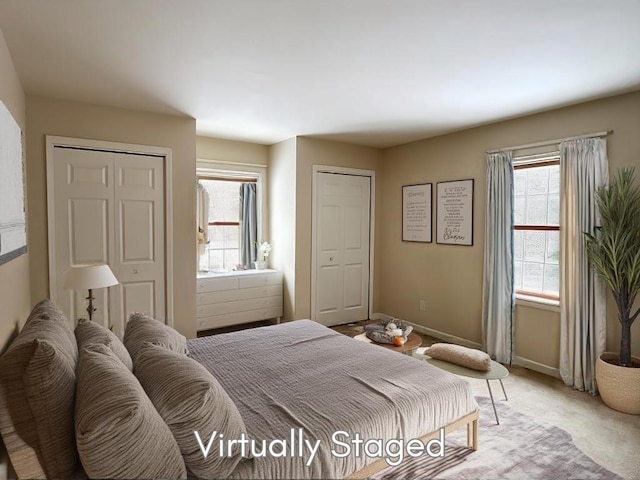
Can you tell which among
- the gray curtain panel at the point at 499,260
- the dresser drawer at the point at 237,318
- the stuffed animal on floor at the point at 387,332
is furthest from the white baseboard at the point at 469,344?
the dresser drawer at the point at 237,318

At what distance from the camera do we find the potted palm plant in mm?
2805

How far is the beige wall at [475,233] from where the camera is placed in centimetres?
315

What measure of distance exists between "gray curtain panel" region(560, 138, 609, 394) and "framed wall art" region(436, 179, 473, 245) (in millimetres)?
1024

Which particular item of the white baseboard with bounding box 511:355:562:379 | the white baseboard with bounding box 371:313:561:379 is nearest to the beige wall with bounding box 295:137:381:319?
the white baseboard with bounding box 371:313:561:379

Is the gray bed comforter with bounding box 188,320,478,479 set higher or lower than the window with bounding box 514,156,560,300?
lower

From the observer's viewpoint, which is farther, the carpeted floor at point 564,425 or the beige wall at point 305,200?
the beige wall at point 305,200

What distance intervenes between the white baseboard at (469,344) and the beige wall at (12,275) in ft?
13.4

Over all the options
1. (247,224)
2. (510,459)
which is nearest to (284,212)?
(247,224)

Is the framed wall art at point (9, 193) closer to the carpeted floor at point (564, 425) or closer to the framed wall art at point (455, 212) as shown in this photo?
the carpeted floor at point (564, 425)

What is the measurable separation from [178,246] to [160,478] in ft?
9.50

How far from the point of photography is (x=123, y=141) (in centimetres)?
363

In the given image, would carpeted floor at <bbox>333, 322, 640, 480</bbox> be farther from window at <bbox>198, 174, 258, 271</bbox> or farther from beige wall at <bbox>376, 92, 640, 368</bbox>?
window at <bbox>198, 174, 258, 271</bbox>

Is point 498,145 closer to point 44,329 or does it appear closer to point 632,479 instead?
point 632,479

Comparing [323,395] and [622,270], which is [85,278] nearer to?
[323,395]
